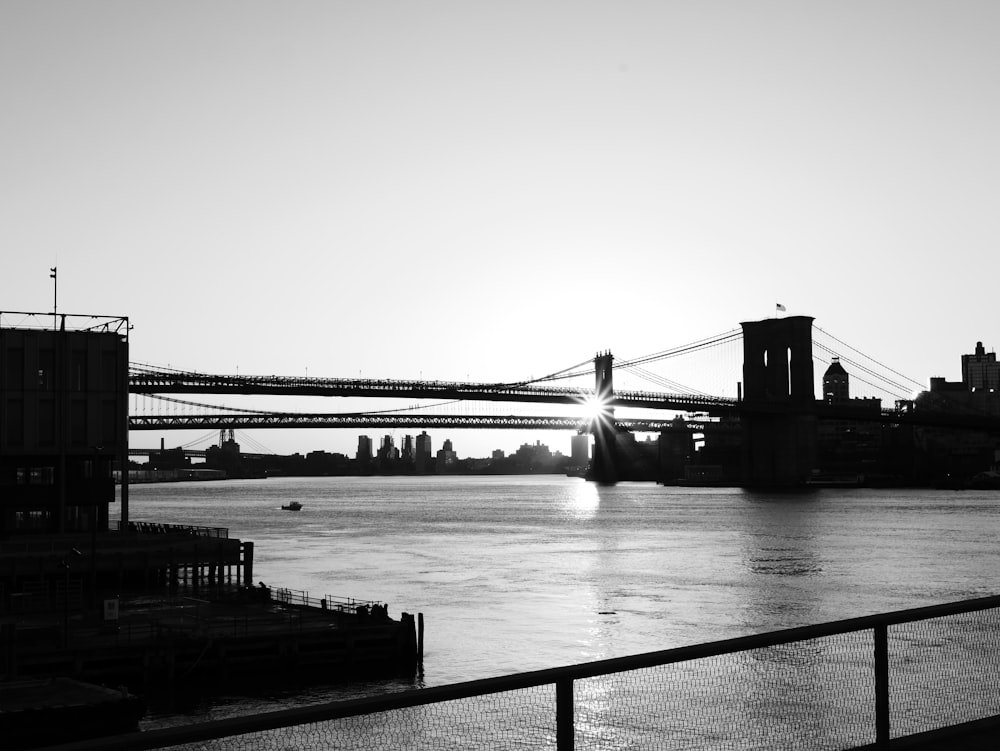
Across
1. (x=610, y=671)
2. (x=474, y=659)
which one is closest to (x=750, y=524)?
(x=474, y=659)

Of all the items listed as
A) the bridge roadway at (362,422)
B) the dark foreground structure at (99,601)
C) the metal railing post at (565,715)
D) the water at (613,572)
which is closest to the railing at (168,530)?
the dark foreground structure at (99,601)

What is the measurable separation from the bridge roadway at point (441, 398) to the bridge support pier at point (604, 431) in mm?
7001

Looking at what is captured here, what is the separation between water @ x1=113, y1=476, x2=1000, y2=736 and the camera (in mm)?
35469

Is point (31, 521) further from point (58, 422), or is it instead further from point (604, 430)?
point (604, 430)

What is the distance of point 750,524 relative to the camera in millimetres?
92062

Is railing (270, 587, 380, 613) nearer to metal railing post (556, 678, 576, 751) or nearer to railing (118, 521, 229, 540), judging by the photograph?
railing (118, 521, 229, 540)

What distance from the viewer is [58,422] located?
46.7 meters

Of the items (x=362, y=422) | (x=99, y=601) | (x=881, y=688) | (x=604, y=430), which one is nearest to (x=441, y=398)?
(x=362, y=422)

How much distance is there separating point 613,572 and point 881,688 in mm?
51919

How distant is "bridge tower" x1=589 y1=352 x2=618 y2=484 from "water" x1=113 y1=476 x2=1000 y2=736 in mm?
46921

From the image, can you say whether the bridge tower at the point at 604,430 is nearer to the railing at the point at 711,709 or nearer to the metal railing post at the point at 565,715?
the railing at the point at 711,709

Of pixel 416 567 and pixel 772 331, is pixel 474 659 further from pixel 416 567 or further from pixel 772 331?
pixel 772 331

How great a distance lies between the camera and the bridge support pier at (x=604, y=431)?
163 m

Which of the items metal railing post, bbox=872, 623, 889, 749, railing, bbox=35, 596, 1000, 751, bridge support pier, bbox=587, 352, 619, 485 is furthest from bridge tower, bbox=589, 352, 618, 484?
metal railing post, bbox=872, 623, 889, 749
